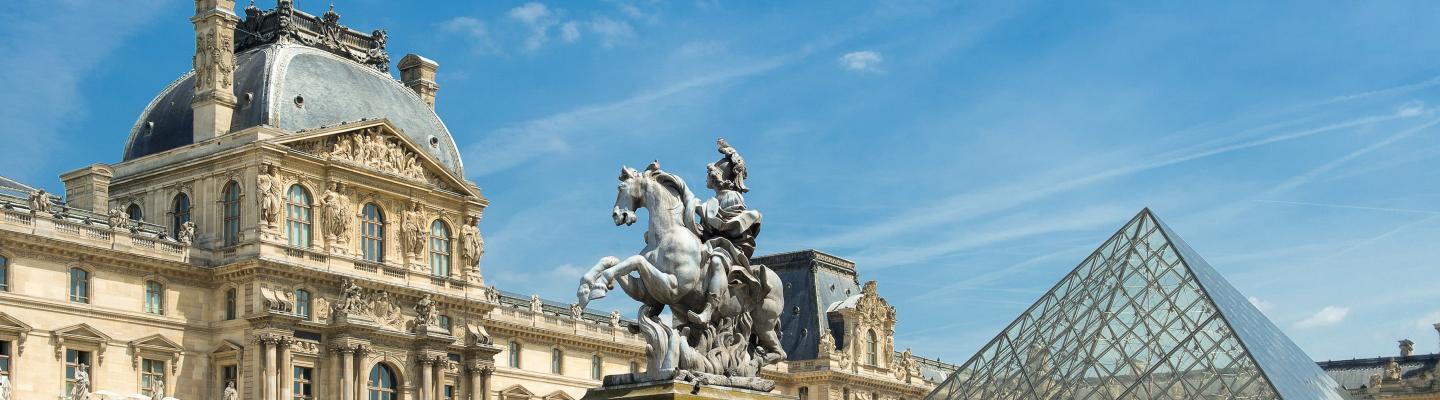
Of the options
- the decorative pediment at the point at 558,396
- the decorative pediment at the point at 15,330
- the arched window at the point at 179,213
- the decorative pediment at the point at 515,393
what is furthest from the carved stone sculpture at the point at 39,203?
the decorative pediment at the point at 558,396

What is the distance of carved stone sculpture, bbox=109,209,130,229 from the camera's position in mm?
51594

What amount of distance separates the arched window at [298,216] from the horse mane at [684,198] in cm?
4160

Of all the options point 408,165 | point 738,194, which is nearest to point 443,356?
point 408,165

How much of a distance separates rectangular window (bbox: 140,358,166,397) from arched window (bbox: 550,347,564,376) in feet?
62.3

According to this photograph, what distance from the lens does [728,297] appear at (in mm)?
13750

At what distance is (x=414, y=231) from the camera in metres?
57.8

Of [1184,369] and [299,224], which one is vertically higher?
[299,224]

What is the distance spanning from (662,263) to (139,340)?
1609 inches

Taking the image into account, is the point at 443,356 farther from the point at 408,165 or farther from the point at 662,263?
the point at 662,263

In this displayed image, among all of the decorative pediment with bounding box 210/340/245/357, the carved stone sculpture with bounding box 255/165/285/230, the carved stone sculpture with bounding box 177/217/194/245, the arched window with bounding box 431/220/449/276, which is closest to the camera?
the carved stone sculpture with bounding box 255/165/285/230

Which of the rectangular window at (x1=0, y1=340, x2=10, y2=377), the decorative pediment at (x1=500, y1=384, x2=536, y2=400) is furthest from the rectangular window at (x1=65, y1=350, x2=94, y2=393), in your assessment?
the decorative pediment at (x1=500, y1=384, x2=536, y2=400)

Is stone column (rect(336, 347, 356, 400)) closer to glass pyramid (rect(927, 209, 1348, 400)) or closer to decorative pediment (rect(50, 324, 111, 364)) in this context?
decorative pediment (rect(50, 324, 111, 364))

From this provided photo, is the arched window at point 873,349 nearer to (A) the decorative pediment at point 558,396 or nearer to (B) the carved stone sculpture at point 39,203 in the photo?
(A) the decorative pediment at point 558,396

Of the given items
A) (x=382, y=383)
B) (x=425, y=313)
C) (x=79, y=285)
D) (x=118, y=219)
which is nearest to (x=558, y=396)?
(x=425, y=313)
